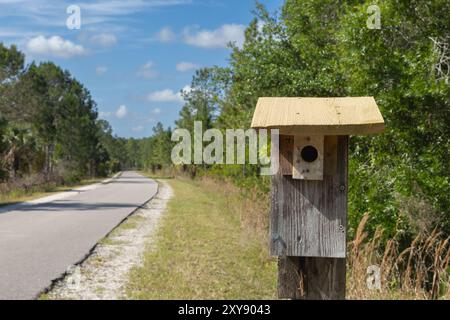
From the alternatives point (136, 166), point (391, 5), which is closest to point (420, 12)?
point (391, 5)

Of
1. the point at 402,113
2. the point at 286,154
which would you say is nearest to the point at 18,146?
the point at 402,113

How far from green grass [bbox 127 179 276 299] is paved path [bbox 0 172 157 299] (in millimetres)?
1215

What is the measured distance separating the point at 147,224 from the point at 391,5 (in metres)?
8.29

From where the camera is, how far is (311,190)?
3.49 meters

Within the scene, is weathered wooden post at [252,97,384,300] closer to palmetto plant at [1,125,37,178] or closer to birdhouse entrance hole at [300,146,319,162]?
birdhouse entrance hole at [300,146,319,162]

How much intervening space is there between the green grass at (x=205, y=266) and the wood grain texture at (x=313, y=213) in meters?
3.23

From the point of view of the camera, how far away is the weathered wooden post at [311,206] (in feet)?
11.3

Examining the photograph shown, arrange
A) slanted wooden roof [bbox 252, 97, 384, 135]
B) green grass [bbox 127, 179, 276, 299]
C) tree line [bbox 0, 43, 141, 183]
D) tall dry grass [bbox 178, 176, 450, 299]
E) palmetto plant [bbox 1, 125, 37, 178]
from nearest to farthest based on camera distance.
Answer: slanted wooden roof [bbox 252, 97, 384, 135], tall dry grass [bbox 178, 176, 450, 299], green grass [bbox 127, 179, 276, 299], palmetto plant [bbox 1, 125, 37, 178], tree line [bbox 0, 43, 141, 183]

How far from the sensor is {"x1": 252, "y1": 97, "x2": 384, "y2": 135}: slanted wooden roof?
3.30 m

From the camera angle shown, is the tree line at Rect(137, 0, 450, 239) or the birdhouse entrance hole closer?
the birdhouse entrance hole

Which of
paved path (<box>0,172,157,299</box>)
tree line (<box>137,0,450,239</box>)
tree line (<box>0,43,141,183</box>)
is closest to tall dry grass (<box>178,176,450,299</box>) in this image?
tree line (<box>137,0,450,239</box>)

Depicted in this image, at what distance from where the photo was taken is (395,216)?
7109 mm

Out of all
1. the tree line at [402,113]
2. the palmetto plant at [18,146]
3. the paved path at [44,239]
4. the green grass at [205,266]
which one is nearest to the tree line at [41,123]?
the palmetto plant at [18,146]

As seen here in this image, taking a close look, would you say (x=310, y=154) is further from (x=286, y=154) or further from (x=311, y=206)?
(x=311, y=206)
